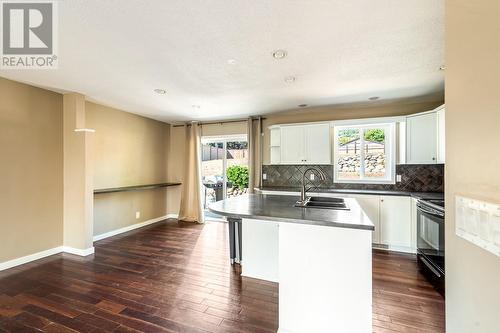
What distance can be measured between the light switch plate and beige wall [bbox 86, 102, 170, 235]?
196 inches

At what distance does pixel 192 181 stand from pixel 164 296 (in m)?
3.43

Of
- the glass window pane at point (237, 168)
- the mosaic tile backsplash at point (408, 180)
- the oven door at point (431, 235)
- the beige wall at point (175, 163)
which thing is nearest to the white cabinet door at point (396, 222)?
the oven door at point (431, 235)

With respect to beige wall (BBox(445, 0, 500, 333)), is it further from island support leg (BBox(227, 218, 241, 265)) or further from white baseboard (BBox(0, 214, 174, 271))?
white baseboard (BBox(0, 214, 174, 271))

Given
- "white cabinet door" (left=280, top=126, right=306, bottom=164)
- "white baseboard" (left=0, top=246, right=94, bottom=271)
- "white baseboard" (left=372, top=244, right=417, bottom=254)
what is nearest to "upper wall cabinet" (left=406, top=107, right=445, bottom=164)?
"white baseboard" (left=372, top=244, right=417, bottom=254)

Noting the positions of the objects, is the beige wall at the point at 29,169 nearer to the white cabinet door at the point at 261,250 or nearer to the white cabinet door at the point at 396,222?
the white cabinet door at the point at 261,250

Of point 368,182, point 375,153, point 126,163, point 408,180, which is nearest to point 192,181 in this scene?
point 126,163

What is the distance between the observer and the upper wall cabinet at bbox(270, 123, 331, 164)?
14.5 ft

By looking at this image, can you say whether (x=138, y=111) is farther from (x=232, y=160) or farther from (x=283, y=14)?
(x=283, y=14)

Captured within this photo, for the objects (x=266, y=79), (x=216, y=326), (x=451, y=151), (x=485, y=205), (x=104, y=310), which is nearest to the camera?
(x=485, y=205)

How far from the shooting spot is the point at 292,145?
183 inches

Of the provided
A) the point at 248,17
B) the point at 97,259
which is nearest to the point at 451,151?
the point at 248,17

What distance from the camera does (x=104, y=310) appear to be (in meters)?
2.18

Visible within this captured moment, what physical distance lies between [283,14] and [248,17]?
0.27 metres

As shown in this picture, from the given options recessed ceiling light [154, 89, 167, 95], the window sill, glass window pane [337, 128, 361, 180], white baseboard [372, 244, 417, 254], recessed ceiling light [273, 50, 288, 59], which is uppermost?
recessed ceiling light [273, 50, 288, 59]
